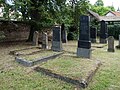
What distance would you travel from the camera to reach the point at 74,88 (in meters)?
5.33

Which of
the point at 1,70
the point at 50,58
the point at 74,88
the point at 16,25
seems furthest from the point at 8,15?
the point at 74,88

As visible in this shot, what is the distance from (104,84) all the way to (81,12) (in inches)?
514

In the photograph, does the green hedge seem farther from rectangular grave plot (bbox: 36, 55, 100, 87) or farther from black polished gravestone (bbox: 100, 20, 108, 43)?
rectangular grave plot (bbox: 36, 55, 100, 87)

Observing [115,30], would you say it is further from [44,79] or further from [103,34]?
[44,79]

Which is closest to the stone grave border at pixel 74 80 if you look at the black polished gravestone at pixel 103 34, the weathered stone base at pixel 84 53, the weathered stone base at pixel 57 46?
the weathered stone base at pixel 84 53

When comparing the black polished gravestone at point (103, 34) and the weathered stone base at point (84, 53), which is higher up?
the black polished gravestone at point (103, 34)

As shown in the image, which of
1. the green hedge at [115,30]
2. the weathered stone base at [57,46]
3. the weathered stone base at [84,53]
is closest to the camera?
the weathered stone base at [84,53]

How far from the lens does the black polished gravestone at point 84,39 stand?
9501 mm

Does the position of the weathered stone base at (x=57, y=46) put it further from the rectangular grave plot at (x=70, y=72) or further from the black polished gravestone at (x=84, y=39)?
the rectangular grave plot at (x=70, y=72)

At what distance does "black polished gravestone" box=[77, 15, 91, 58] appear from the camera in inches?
374

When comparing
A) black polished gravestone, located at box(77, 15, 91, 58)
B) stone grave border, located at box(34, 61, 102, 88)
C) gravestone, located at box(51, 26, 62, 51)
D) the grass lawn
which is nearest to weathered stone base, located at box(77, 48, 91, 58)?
black polished gravestone, located at box(77, 15, 91, 58)

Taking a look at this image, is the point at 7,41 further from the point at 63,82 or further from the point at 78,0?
the point at 63,82

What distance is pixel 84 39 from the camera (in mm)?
9719

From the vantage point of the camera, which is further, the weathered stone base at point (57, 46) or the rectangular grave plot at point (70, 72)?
the weathered stone base at point (57, 46)
